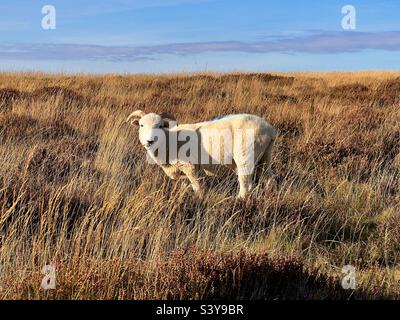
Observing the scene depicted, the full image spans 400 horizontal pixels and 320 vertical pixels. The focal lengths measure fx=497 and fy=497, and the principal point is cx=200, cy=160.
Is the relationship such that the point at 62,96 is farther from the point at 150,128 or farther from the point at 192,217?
the point at 192,217

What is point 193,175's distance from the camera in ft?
20.6

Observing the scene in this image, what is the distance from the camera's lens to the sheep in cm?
619

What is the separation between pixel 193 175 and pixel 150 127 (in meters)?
0.81

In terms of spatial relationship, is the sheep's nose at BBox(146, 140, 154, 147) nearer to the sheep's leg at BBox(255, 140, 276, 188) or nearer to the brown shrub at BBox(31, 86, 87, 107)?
the sheep's leg at BBox(255, 140, 276, 188)

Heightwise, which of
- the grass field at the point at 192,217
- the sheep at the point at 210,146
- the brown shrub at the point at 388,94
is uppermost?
the brown shrub at the point at 388,94

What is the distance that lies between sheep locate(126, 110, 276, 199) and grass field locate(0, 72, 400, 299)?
0.31m

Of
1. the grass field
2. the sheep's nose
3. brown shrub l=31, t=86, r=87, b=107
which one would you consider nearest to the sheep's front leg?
the grass field

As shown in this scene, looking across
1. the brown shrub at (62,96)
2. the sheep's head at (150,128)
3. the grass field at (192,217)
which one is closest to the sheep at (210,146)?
the sheep's head at (150,128)

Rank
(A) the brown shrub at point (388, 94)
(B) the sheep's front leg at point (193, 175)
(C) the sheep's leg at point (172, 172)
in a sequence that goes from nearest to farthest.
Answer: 1. (B) the sheep's front leg at point (193, 175)
2. (C) the sheep's leg at point (172, 172)
3. (A) the brown shrub at point (388, 94)

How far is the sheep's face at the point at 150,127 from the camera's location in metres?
6.21

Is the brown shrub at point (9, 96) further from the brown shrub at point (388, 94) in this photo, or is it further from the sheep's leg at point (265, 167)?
the brown shrub at point (388, 94)
